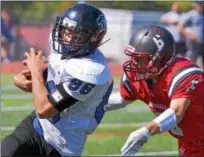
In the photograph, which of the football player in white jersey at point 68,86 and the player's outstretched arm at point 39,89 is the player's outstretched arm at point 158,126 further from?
the player's outstretched arm at point 39,89

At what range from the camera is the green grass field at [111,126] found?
19.5 ft

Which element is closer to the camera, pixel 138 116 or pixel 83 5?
pixel 83 5

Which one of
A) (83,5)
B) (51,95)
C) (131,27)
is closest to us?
(51,95)

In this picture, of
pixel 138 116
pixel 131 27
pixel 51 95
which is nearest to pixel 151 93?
pixel 51 95

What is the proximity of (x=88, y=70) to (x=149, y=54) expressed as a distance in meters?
0.72

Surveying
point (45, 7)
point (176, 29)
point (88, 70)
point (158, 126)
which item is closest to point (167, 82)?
point (158, 126)

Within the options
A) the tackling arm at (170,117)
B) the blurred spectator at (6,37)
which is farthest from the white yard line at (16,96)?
the tackling arm at (170,117)

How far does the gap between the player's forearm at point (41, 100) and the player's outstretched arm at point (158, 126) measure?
0.49 meters

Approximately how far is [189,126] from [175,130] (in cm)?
10

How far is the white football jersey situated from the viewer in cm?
327

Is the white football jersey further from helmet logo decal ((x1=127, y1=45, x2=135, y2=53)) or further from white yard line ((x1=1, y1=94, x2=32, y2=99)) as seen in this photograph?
white yard line ((x1=1, y1=94, x2=32, y2=99))

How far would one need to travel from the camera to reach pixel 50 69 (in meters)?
3.43

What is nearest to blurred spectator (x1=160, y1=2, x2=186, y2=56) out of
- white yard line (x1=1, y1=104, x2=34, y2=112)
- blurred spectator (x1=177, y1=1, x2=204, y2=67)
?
blurred spectator (x1=177, y1=1, x2=204, y2=67)

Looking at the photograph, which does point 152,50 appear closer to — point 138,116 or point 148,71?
point 148,71
